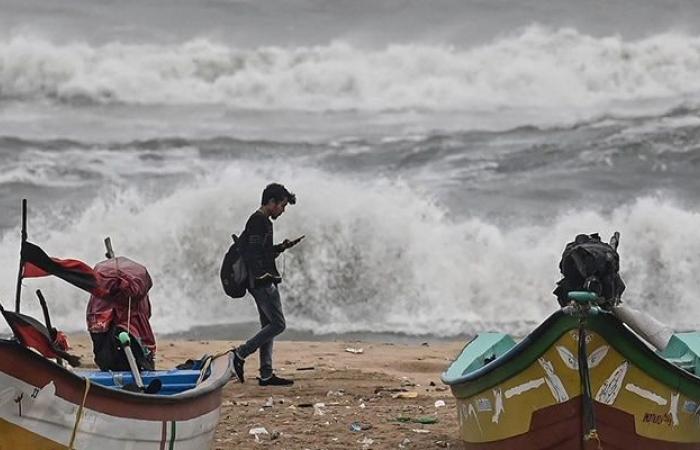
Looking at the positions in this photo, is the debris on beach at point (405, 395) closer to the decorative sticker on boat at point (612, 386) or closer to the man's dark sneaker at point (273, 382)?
the man's dark sneaker at point (273, 382)

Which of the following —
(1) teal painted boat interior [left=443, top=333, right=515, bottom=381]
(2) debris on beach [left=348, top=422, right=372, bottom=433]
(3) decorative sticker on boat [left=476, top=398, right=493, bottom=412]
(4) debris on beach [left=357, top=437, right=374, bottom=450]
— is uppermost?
(1) teal painted boat interior [left=443, top=333, right=515, bottom=381]

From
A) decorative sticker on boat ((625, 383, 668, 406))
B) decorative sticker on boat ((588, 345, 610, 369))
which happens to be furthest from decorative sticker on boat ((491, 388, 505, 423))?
decorative sticker on boat ((625, 383, 668, 406))

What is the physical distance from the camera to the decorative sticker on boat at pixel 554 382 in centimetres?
771

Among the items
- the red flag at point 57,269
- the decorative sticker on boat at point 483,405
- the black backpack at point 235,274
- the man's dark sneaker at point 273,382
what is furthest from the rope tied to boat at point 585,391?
the man's dark sneaker at point 273,382

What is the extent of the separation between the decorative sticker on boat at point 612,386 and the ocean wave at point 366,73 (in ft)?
62.2

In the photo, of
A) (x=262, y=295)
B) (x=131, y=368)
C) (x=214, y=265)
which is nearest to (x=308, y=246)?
(x=214, y=265)

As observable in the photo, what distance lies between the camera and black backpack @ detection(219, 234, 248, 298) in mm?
11516

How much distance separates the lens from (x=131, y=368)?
8.04m

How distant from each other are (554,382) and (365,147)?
17.2 m

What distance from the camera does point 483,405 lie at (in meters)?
8.13

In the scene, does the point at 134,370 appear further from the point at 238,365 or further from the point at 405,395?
the point at 405,395

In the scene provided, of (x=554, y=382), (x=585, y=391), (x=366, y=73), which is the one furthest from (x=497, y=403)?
(x=366, y=73)

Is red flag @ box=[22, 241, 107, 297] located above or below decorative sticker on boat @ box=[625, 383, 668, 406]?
above

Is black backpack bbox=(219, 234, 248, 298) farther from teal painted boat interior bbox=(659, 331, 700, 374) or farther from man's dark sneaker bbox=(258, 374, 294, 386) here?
teal painted boat interior bbox=(659, 331, 700, 374)
